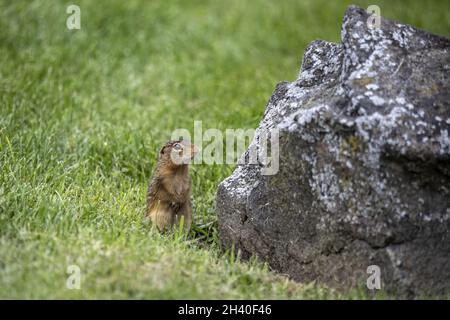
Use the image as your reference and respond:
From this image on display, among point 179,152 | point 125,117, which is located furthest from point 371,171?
point 125,117

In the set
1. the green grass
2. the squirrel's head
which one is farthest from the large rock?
the squirrel's head

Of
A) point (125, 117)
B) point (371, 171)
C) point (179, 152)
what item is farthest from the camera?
point (125, 117)

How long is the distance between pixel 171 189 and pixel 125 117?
2405 millimetres

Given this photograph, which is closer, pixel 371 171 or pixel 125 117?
pixel 371 171

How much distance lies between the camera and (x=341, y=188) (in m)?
4.10

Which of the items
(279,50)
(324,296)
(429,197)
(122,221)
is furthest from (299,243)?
(279,50)

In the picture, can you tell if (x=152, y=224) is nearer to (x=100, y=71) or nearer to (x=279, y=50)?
(x=100, y=71)

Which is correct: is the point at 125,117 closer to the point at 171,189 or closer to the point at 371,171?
the point at 171,189

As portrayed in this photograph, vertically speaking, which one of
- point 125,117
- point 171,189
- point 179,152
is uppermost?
Answer: point 125,117

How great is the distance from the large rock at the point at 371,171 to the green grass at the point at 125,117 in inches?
11.0

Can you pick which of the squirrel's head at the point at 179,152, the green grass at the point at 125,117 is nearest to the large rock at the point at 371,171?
the green grass at the point at 125,117

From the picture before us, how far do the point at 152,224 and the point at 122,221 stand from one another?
8.6 inches

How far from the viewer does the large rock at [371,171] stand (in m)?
3.99

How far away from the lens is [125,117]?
285 inches
